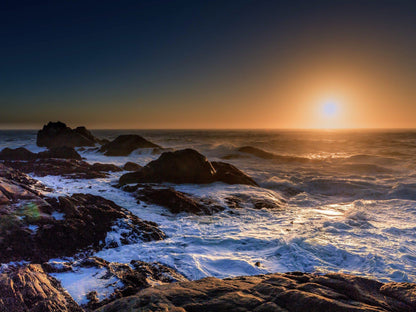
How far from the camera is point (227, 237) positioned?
24.9ft

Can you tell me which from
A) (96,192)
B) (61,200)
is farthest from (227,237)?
(96,192)

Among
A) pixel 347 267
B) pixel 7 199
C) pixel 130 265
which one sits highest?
pixel 7 199

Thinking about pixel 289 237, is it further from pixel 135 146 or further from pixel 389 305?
pixel 135 146

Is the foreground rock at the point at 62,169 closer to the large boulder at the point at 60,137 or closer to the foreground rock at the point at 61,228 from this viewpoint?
the foreground rock at the point at 61,228

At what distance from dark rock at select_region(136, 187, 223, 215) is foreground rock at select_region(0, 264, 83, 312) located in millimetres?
6166

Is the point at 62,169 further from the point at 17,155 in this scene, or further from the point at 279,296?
the point at 279,296

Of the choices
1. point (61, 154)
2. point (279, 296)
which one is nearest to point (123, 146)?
point (61, 154)

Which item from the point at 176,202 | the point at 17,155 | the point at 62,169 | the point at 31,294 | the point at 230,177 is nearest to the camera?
the point at 31,294

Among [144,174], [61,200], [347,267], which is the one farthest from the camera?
[144,174]

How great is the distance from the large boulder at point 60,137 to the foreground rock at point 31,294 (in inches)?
1624

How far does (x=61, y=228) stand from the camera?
20.8 feet

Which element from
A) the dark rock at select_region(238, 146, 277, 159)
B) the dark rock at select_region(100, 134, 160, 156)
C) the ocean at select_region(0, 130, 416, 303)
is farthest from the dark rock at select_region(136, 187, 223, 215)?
the dark rock at select_region(100, 134, 160, 156)

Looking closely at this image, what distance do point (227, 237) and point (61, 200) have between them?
5040 millimetres

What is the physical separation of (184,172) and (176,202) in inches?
183
